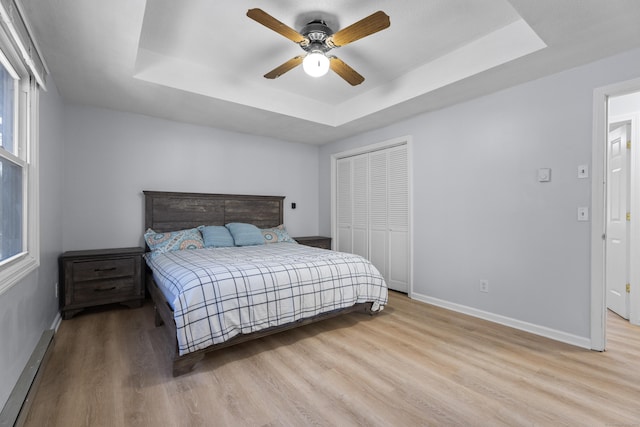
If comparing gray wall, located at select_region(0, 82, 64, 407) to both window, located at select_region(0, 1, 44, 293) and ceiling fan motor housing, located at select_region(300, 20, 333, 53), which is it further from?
ceiling fan motor housing, located at select_region(300, 20, 333, 53)

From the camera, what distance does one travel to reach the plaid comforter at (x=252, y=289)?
2.10m

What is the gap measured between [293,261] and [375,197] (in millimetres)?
2102

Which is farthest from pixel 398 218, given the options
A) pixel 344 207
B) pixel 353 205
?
pixel 344 207

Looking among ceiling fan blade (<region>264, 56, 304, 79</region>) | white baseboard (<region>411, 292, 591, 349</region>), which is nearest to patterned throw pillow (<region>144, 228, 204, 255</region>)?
ceiling fan blade (<region>264, 56, 304, 79</region>)

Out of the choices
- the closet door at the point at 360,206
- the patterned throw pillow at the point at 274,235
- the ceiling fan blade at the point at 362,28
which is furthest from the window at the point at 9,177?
the closet door at the point at 360,206

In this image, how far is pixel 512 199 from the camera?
2930 millimetres

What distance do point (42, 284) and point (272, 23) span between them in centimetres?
262

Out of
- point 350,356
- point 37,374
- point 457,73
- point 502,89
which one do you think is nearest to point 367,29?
point 457,73

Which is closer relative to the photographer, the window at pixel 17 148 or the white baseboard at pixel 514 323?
the window at pixel 17 148

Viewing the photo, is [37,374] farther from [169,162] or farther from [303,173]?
[303,173]

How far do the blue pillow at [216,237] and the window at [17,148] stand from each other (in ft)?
5.70

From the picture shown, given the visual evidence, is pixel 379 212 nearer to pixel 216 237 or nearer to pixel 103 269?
pixel 216 237

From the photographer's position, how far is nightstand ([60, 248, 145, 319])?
305 centimetres

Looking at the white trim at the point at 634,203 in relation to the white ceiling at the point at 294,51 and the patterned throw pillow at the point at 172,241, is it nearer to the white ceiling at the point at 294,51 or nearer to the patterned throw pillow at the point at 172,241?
the white ceiling at the point at 294,51
